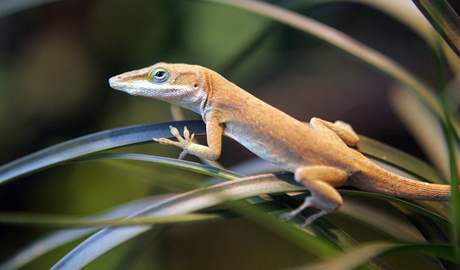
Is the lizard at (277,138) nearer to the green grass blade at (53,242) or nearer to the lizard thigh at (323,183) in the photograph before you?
the lizard thigh at (323,183)

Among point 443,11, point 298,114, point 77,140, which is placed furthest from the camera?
point 298,114

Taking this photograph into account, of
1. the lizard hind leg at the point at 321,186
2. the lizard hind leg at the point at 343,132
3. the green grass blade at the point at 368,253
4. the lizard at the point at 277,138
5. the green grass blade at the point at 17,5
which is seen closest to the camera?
the green grass blade at the point at 368,253

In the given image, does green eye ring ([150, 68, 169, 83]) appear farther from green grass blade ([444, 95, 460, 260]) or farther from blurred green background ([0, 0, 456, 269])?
blurred green background ([0, 0, 456, 269])

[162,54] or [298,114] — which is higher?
[162,54]

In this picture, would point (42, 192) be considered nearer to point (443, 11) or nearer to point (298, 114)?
point (298, 114)

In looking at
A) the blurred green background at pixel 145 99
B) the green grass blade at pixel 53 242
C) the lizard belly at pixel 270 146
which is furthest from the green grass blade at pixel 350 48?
the blurred green background at pixel 145 99

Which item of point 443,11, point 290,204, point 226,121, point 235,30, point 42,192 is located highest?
point 235,30

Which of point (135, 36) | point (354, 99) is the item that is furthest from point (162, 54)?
point (354, 99)
